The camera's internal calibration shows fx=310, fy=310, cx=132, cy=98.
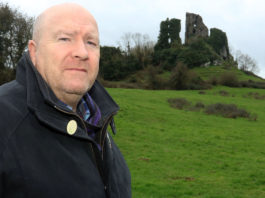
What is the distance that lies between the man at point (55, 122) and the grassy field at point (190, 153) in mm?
7331

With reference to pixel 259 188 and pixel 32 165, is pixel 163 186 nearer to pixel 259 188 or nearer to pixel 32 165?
pixel 259 188

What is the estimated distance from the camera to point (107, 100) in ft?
8.86

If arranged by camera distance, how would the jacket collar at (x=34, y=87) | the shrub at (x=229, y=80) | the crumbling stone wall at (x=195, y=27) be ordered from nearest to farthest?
the jacket collar at (x=34, y=87), the shrub at (x=229, y=80), the crumbling stone wall at (x=195, y=27)

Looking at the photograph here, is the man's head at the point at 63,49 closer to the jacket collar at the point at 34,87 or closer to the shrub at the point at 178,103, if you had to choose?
the jacket collar at the point at 34,87

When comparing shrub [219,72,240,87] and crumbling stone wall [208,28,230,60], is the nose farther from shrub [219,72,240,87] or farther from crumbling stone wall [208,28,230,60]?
crumbling stone wall [208,28,230,60]

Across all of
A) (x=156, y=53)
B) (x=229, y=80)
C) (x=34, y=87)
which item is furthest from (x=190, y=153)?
(x=156, y=53)

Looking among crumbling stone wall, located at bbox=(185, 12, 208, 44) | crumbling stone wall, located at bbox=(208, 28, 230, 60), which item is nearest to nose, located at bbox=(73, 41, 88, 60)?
crumbling stone wall, located at bbox=(208, 28, 230, 60)

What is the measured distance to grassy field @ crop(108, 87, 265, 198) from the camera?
10.1 meters

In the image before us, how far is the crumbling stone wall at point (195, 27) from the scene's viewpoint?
262 feet

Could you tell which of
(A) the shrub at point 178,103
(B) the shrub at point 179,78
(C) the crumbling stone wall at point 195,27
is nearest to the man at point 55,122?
(A) the shrub at point 178,103

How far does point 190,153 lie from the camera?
47.7 ft

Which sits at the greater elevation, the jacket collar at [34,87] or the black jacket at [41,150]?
the jacket collar at [34,87]

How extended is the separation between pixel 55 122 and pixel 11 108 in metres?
0.28

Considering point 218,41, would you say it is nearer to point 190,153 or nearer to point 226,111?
point 226,111
